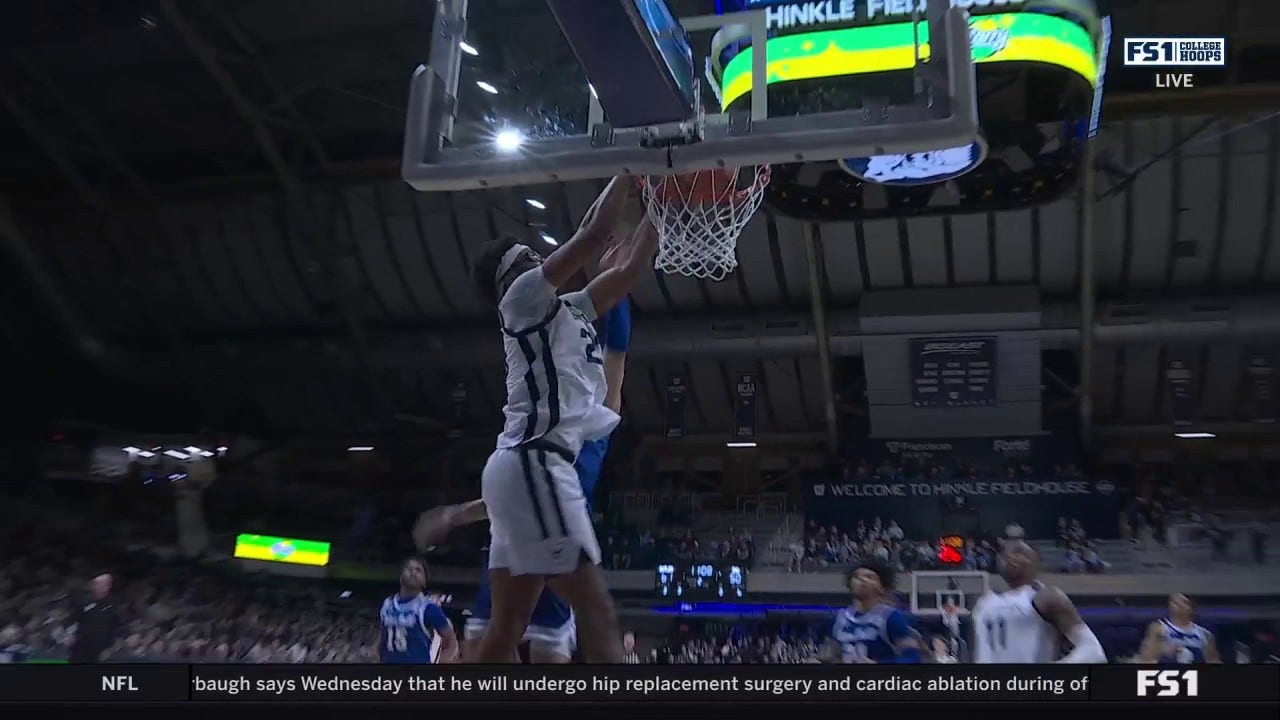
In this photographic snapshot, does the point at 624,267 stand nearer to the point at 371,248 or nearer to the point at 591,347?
the point at 591,347

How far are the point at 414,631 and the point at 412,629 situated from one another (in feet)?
0.05

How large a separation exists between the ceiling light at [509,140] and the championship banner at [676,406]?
641 cm

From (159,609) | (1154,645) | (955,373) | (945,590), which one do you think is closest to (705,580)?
(945,590)

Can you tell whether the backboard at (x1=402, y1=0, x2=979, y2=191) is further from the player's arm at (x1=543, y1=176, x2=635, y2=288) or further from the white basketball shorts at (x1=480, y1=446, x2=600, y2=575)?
the white basketball shorts at (x1=480, y1=446, x2=600, y2=575)

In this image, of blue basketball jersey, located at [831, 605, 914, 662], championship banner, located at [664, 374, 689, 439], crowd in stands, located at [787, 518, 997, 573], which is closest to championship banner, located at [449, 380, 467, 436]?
championship banner, located at [664, 374, 689, 439]

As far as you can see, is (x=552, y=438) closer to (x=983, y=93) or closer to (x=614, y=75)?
(x=614, y=75)

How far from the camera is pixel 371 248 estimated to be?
410 inches

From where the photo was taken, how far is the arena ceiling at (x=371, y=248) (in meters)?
9.02

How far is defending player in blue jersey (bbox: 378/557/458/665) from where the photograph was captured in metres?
4.76

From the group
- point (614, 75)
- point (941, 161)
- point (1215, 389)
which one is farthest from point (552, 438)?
point (1215, 389)

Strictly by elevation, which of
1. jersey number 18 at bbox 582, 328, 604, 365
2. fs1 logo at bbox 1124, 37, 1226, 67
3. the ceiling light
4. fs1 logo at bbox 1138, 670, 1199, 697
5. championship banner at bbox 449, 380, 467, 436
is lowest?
fs1 logo at bbox 1138, 670, 1199, 697

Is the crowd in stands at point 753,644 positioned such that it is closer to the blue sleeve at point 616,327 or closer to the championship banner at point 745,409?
the championship banner at point 745,409

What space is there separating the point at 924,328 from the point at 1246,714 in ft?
22.4

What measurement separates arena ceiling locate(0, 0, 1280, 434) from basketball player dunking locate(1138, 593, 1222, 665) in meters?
2.72
